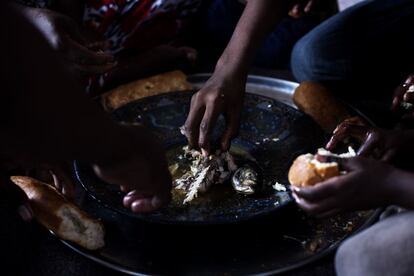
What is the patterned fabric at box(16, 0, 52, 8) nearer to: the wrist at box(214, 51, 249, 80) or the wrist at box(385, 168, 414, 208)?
the wrist at box(214, 51, 249, 80)

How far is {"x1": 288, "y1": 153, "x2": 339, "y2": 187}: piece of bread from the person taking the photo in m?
1.01

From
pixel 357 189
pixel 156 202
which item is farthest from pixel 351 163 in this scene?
pixel 156 202

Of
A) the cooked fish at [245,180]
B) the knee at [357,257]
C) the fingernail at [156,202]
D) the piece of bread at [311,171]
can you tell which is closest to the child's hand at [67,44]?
the cooked fish at [245,180]

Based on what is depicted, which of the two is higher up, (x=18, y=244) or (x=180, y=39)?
(x=180, y=39)

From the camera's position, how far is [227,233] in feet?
4.58

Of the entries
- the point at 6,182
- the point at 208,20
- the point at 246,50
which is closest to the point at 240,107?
the point at 246,50

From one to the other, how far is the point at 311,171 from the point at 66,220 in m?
0.63

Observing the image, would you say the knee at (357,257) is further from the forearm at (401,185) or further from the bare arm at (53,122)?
the bare arm at (53,122)

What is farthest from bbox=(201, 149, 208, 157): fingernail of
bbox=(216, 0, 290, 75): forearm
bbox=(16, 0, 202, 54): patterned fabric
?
bbox=(16, 0, 202, 54): patterned fabric

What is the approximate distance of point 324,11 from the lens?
92.3 inches

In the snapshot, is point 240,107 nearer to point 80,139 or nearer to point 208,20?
point 80,139

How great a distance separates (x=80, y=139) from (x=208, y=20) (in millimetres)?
1661

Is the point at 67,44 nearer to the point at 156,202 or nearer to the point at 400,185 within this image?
the point at 156,202

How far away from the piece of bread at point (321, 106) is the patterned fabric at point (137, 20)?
0.64 meters
